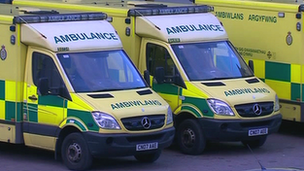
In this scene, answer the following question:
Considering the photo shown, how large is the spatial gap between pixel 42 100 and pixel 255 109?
338cm

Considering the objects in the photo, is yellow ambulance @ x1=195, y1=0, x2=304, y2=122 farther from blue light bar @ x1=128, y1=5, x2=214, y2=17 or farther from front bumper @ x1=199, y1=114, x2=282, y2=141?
front bumper @ x1=199, y1=114, x2=282, y2=141

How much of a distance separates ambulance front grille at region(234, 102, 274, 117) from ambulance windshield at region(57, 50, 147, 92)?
1600 millimetres

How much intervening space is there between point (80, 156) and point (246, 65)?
3.65 metres

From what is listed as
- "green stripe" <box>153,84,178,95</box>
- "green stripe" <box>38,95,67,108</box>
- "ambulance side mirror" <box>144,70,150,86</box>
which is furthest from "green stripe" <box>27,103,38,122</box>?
"green stripe" <box>153,84,178,95</box>

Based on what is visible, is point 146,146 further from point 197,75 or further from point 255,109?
point 255,109

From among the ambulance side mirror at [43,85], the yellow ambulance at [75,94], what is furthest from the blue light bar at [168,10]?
the ambulance side mirror at [43,85]

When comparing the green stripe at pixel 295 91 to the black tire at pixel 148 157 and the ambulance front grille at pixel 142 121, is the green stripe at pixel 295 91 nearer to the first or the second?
the black tire at pixel 148 157

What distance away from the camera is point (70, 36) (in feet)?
37.9

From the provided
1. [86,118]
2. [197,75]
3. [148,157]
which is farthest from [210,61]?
[86,118]

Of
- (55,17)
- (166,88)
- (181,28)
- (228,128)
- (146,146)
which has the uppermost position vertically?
(55,17)

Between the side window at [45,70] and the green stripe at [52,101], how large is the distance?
0.17 meters

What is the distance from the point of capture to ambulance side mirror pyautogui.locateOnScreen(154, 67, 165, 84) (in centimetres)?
1236

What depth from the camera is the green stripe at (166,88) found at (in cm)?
1266

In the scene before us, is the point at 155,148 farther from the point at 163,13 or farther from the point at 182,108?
the point at 163,13
